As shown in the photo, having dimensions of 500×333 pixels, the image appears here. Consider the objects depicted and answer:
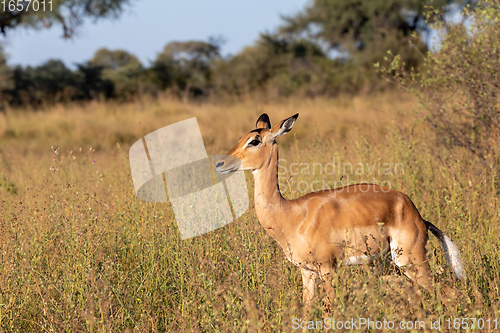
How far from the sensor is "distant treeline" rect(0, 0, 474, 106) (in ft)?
81.1

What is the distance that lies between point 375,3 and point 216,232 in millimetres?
26767

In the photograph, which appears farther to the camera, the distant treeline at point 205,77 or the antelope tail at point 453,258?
the distant treeline at point 205,77

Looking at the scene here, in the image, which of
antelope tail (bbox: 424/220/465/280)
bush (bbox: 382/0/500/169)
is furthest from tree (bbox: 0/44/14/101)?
antelope tail (bbox: 424/220/465/280)

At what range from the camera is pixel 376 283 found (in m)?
3.09

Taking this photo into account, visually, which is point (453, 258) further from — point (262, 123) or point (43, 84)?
point (43, 84)

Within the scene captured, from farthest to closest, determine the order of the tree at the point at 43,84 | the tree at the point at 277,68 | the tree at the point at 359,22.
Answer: the tree at the point at 359,22 → the tree at the point at 277,68 → the tree at the point at 43,84

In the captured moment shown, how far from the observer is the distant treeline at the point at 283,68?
24.7 meters

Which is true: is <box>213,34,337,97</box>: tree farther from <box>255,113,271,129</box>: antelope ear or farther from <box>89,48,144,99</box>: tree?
<box>255,113,271,129</box>: antelope ear

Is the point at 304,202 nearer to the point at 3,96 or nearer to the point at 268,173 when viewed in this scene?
the point at 268,173

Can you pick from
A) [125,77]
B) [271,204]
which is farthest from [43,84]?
[271,204]

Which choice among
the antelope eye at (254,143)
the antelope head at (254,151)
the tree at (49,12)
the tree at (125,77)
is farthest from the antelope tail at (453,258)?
the tree at (125,77)

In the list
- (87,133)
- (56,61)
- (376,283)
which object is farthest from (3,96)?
(376,283)

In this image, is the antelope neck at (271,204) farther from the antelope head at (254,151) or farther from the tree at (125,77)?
the tree at (125,77)

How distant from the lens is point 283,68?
1129 inches
